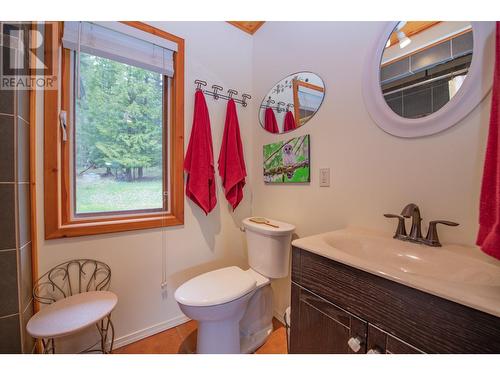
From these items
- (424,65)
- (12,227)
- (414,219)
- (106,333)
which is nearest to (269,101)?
(424,65)

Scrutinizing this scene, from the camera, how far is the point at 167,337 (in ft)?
4.68

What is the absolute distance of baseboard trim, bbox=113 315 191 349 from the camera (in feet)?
4.37

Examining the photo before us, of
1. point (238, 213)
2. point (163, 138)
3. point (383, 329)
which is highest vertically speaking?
point (163, 138)

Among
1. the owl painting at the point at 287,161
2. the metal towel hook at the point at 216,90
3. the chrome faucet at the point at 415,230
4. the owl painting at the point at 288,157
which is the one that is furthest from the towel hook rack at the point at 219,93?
the chrome faucet at the point at 415,230

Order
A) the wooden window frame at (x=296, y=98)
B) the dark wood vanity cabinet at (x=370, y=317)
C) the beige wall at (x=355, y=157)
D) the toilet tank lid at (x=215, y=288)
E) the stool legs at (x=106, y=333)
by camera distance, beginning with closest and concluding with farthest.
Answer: the dark wood vanity cabinet at (x=370, y=317), the beige wall at (x=355, y=157), the toilet tank lid at (x=215, y=288), the stool legs at (x=106, y=333), the wooden window frame at (x=296, y=98)

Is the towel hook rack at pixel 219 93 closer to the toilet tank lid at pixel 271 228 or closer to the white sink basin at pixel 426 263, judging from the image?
the toilet tank lid at pixel 271 228

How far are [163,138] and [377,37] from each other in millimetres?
1442

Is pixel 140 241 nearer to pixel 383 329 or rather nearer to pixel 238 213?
pixel 238 213

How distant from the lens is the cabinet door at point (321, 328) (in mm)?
680

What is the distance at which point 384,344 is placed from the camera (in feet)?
2.01

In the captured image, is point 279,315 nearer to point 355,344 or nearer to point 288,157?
point 355,344

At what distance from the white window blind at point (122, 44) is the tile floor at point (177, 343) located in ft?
6.10

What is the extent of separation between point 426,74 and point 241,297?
1395mm
